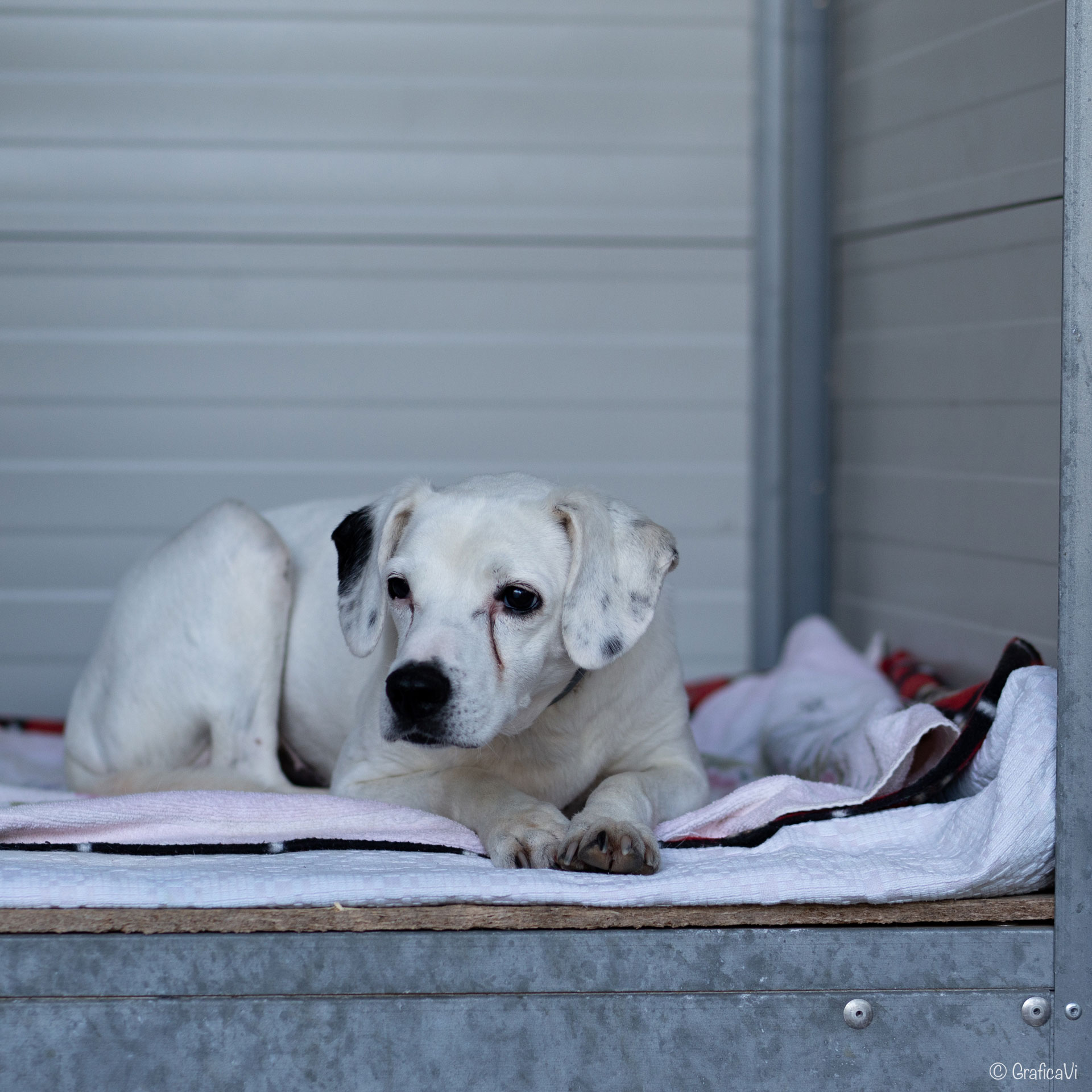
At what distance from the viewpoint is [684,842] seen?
2.18 metres

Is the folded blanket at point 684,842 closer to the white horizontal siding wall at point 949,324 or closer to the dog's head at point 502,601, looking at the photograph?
the dog's head at point 502,601

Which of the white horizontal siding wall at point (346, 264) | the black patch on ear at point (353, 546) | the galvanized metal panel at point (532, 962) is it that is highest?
the white horizontal siding wall at point (346, 264)

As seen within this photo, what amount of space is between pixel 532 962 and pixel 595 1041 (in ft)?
0.50

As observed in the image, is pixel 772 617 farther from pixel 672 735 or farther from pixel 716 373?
pixel 672 735

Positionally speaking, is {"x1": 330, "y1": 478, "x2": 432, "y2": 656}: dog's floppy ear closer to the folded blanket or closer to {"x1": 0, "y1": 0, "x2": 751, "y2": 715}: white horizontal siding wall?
the folded blanket

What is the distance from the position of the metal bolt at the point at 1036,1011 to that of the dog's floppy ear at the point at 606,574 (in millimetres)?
797

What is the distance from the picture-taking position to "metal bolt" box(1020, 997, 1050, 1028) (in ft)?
6.24

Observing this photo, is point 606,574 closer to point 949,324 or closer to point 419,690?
point 419,690

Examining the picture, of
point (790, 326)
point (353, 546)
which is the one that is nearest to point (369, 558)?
point (353, 546)

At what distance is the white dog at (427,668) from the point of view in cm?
202

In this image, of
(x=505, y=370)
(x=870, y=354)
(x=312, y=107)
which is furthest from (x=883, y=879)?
(x=312, y=107)

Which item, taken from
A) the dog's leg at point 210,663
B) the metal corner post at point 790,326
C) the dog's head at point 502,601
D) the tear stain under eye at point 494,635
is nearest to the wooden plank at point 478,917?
the dog's head at point 502,601

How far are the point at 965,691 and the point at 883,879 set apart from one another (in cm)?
100

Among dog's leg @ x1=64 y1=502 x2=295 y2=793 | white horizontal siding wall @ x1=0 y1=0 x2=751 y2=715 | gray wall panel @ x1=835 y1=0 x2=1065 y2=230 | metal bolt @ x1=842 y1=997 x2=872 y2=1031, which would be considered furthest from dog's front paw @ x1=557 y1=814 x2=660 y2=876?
white horizontal siding wall @ x1=0 y1=0 x2=751 y2=715
